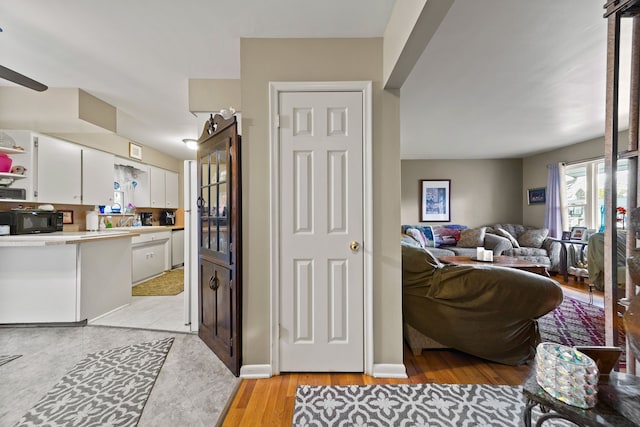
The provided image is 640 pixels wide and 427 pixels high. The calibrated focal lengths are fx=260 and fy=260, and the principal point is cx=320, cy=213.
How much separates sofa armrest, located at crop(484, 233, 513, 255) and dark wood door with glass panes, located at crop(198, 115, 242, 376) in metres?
5.06

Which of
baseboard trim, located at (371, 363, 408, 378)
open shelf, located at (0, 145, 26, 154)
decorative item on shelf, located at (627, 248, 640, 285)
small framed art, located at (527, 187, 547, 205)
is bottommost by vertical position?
baseboard trim, located at (371, 363, 408, 378)

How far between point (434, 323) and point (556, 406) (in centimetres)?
133

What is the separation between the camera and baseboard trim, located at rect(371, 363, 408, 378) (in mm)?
1907

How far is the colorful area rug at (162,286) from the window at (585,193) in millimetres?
7276

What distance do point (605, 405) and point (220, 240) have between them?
7.24 ft

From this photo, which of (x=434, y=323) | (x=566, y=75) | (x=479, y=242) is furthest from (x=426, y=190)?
(x=434, y=323)

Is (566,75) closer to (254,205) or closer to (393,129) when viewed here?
(393,129)

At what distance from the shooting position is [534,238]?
5203 millimetres

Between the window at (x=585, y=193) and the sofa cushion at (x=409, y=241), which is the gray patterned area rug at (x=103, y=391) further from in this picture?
the window at (x=585, y=193)

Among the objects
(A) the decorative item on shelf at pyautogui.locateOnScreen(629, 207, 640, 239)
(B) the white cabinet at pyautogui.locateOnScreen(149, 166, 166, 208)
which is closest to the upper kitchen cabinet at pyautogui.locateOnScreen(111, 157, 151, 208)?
(B) the white cabinet at pyautogui.locateOnScreen(149, 166, 166, 208)

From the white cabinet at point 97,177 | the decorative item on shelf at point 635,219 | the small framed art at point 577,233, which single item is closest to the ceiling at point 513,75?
the decorative item on shelf at point 635,219

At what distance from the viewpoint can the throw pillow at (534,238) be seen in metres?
5.17

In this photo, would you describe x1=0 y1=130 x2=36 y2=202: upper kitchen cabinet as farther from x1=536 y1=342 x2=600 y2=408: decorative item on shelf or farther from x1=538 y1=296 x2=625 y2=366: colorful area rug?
x1=538 y1=296 x2=625 y2=366: colorful area rug

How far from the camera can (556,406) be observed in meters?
0.85
